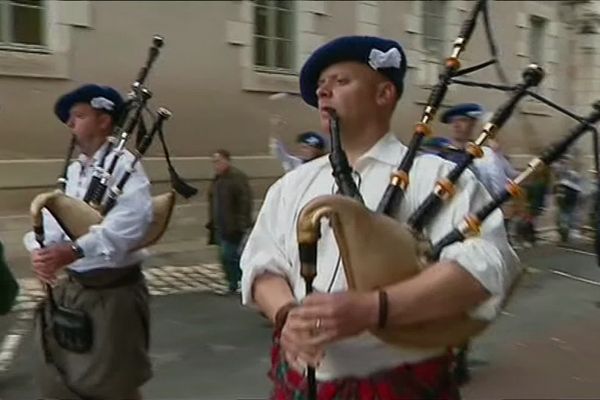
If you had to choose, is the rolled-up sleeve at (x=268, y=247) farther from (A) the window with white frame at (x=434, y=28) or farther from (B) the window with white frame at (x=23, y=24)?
(B) the window with white frame at (x=23, y=24)

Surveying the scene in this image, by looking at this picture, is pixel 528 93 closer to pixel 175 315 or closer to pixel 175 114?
pixel 175 114

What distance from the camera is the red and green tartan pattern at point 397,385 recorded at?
1.19 m

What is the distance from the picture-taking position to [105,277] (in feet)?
6.51

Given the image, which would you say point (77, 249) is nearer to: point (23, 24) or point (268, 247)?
point (23, 24)

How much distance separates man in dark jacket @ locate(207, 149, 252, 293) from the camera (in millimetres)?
1939

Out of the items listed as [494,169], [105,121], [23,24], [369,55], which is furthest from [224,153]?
[369,55]

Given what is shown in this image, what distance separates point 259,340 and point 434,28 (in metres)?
0.78

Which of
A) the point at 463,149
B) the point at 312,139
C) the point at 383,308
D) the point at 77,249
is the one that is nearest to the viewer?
the point at 383,308

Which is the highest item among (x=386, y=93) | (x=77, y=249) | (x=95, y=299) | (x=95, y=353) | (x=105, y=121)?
(x=386, y=93)

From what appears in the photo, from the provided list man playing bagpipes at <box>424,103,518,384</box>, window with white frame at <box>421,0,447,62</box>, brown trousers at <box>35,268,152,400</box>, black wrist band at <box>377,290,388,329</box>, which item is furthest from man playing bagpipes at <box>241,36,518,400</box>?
brown trousers at <box>35,268,152,400</box>

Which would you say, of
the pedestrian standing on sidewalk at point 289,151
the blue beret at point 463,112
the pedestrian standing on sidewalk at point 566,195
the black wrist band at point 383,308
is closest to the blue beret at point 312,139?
the pedestrian standing on sidewalk at point 289,151

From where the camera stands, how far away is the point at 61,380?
197 cm

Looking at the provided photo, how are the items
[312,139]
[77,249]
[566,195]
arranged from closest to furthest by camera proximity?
[566,195] → [77,249] → [312,139]

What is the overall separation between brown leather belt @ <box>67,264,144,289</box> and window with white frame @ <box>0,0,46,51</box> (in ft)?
1.60
